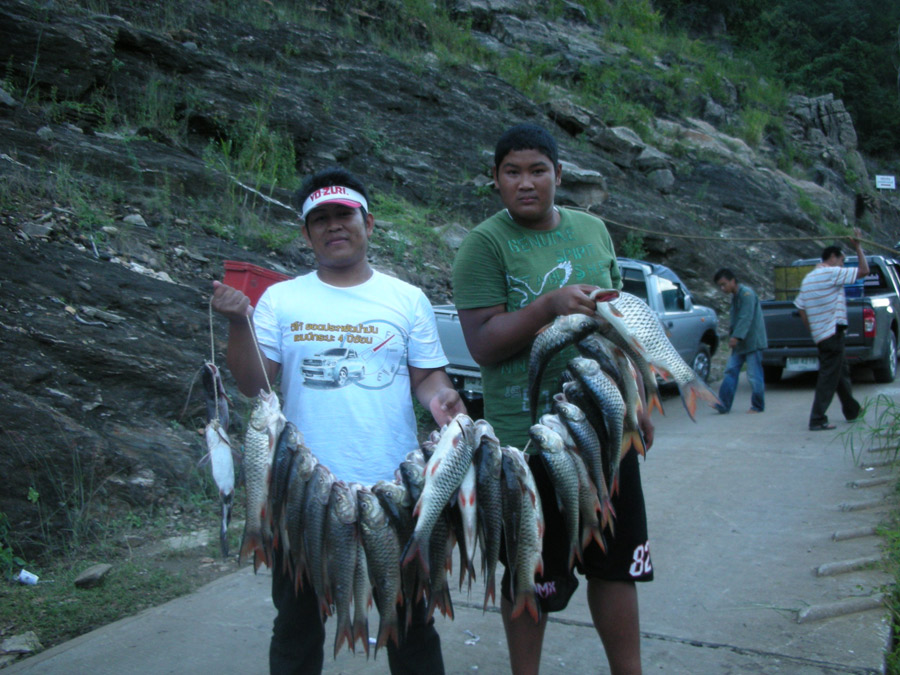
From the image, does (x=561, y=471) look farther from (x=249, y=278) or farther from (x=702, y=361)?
(x=702, y=361)

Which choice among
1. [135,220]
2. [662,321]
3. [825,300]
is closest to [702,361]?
[662,321]

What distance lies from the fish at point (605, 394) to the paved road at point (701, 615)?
1480 millimetres

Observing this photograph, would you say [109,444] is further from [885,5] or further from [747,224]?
[885,5]

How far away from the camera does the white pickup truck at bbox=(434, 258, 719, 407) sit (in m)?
8.70

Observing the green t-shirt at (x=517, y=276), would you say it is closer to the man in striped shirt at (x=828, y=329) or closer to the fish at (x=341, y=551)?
the fish at (x=341, y=551)

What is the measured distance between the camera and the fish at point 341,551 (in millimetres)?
2299

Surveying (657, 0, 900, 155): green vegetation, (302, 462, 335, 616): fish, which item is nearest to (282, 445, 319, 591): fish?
(302, 462, 335, 616): fish

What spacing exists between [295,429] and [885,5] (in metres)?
53.7

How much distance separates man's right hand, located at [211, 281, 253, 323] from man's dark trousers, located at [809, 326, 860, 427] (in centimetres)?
717

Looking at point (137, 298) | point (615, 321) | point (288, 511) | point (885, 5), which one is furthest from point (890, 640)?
point (885, 5)

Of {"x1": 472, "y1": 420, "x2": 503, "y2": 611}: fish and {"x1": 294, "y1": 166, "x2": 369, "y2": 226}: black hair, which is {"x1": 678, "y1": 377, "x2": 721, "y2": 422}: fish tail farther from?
{"x1": 294, "y1": 166, "x2": 369, "y2": 226}: black hair

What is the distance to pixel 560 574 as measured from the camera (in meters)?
2.66

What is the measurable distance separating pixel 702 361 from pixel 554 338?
33.4 feet

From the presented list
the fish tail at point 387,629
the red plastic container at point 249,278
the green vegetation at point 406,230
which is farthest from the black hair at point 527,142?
the green vegetation at point 406,230
